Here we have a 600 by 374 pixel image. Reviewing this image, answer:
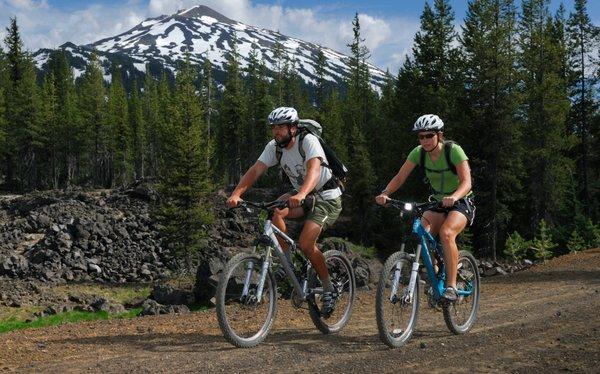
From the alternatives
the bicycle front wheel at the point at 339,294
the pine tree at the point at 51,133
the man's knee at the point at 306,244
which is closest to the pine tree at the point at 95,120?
the pine tree at the point at 51,133

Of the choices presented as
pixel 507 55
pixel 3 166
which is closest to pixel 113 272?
pixel 507 55

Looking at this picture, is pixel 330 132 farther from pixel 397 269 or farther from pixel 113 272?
pixel 397 269

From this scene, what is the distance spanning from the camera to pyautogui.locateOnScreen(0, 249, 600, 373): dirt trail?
18.4ft

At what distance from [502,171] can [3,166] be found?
238 feet

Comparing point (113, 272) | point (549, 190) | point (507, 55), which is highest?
point (507, 55)

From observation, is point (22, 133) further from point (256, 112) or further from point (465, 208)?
point (465, 208)

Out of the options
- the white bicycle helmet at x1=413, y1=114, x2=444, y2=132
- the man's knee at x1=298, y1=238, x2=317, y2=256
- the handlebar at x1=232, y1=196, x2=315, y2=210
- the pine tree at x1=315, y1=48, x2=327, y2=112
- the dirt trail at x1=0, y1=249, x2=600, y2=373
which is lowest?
the dirt trail at x1=0, y1=249, x2=600, y2=373

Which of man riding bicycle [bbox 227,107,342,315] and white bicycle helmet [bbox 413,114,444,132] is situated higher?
white bicycle helmet [bbox 413,114,444,132]

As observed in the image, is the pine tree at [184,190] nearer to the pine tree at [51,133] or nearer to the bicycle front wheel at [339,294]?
the bicycle front wheel at [339,294]

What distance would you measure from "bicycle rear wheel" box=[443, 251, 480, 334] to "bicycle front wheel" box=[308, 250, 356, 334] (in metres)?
1.26

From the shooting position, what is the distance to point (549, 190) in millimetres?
35375

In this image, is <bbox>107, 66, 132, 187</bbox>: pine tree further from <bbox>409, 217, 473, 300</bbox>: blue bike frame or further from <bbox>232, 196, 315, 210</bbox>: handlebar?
<bbox>409, 217, 473, 300</bbox>: blue bike frame

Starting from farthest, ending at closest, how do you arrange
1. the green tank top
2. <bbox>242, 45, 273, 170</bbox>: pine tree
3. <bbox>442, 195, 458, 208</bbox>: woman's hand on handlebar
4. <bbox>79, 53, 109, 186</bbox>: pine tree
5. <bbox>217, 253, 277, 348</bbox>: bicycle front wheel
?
<bbox>79, 53, 109, 186</bbox>: pine tree
<bbox>242, 45, 273, 170</bbox>: pine tree
the green tank top
<bbox>442, 195, 458, 208</bbox>: woman's hand on handlebar
<bbox>217, 253, 277, 348</bbox>: bicycle front wheel

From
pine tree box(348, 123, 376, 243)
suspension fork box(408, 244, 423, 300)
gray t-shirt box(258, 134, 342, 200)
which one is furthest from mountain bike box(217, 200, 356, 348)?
pine tree box(348, 123, 376, 243)
